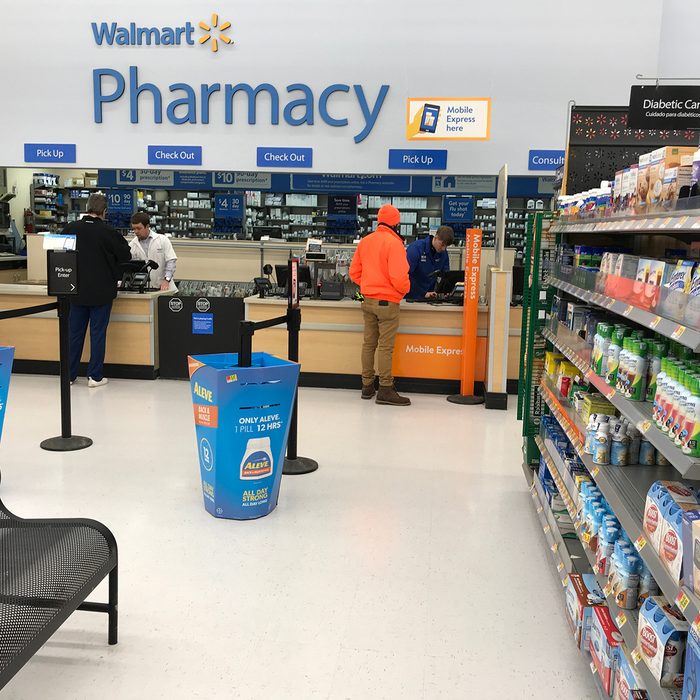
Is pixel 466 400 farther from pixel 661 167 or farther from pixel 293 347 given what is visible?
pixel 661 167

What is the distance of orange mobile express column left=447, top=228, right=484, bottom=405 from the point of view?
6.66 meters

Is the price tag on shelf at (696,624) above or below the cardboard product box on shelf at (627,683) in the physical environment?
above

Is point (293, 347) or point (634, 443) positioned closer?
point (634, 443)

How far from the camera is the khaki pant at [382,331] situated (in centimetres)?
655

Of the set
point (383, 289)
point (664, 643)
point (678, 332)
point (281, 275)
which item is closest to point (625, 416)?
point (678, 332)

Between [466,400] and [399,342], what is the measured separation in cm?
87

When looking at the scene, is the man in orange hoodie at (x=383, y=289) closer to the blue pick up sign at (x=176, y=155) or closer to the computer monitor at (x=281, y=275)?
the computer monitor at (x=281, y=275)

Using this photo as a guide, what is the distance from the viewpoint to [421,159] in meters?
7.74

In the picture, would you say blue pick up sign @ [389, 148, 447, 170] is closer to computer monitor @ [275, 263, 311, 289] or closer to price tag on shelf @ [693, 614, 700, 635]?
computer monitor @ [275, 263, 311, 289]

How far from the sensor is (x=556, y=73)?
24.5 feet

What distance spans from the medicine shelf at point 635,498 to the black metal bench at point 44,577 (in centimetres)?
166

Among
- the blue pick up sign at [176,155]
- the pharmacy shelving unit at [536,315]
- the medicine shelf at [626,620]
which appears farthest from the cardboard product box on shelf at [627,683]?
the blue pick up sign at [176,155]

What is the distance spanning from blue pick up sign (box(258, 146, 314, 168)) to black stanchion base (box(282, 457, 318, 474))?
160 inches

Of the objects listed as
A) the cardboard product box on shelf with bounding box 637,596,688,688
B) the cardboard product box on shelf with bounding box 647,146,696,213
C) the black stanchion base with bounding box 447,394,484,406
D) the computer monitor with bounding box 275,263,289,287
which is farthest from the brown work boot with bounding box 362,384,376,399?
the cardboard product box on shelf with bounding box 637,596,688,688
